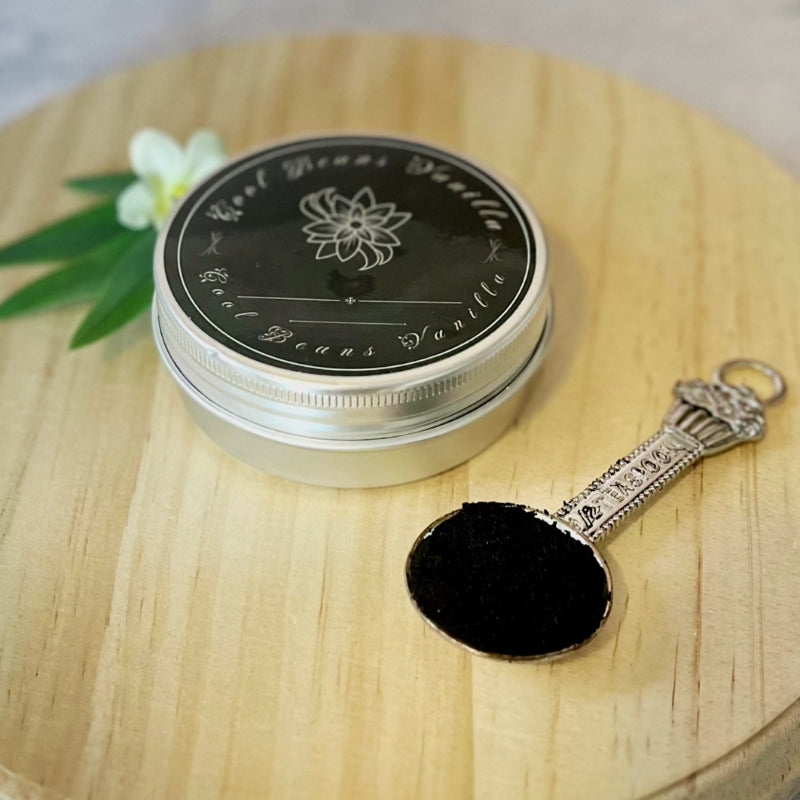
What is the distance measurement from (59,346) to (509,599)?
47cm

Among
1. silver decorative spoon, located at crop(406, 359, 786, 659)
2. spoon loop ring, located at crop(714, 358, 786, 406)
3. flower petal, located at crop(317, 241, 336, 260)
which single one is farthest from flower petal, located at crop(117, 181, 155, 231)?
spoon loop ring, located at crop(714, 358, 786, 406)

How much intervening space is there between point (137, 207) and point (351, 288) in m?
0.28

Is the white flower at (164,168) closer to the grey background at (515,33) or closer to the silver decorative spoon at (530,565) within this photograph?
the silver decorative spoon at (530,565)

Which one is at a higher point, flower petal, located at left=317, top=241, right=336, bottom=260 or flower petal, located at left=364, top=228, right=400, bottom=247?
flower petal, located at left=364, top=228, right=400, bottom=247

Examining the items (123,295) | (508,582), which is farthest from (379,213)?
(508,582)

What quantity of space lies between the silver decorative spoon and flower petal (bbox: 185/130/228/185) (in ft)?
1.47

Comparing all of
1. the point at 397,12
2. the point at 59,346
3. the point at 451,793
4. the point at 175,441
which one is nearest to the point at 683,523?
the point at 451,793

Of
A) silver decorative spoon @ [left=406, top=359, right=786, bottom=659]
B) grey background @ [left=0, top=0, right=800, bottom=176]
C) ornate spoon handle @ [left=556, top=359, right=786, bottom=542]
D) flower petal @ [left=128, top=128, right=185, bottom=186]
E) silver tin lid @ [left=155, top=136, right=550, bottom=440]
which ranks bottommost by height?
grey background @ [left=0, top=0, right=800, bottom=176]

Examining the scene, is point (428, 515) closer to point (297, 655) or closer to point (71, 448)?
point (297, 655)

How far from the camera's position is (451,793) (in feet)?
2.08

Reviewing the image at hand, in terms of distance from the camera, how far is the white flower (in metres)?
0.98

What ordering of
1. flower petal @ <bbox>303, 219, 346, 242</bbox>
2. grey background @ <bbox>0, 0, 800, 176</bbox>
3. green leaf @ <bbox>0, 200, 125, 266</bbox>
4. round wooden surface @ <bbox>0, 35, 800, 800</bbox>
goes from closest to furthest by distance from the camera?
1. round wooden surface @ <bbox>0, 35, 800, 800</bbox>
2. flower petal @ <bbox>303, 219, 346, 242</bbox>
3. green leaf @ <bbox>0, 200, 125, 266</bbox>
4. grey background @ <bbox>0, 0, 800, 176</bbox>

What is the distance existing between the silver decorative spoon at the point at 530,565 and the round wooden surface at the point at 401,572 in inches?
0.8

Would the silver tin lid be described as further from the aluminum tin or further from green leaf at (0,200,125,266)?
green leaf at (0,200,125,266)
